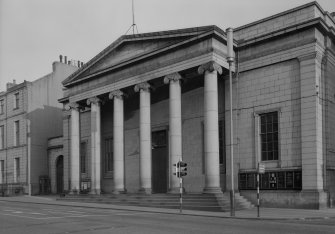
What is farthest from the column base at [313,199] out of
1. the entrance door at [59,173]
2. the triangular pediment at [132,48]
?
the entrance door at [59,173]

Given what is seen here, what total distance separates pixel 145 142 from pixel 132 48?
294 inches

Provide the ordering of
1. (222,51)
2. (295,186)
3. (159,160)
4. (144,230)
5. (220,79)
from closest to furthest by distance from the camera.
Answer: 1. (144,230)
2. (295,186)
3. (222,51)
4. (220,79)
5. (159,160)

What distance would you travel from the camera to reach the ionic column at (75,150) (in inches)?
1479

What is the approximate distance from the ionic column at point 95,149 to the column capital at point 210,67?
1149cm

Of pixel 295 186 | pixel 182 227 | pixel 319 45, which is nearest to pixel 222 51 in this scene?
pixel 319 45

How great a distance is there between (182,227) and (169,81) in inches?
621

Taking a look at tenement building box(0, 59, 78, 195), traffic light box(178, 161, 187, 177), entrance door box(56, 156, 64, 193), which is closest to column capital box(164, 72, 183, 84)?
traffic light box(178, 161, 187, 177)

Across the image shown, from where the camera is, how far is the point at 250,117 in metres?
29.1

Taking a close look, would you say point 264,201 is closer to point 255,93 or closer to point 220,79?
point 255,93

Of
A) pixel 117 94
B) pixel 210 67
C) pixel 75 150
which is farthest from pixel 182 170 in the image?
pixel 75 150

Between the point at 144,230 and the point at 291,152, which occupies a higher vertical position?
the point at 291,152

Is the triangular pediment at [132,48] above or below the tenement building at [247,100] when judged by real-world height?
above

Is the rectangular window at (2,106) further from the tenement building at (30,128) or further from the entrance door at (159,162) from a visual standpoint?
the entrance door at (159,162)

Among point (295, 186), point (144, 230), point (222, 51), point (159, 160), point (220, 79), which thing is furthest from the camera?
point (159, 160)
